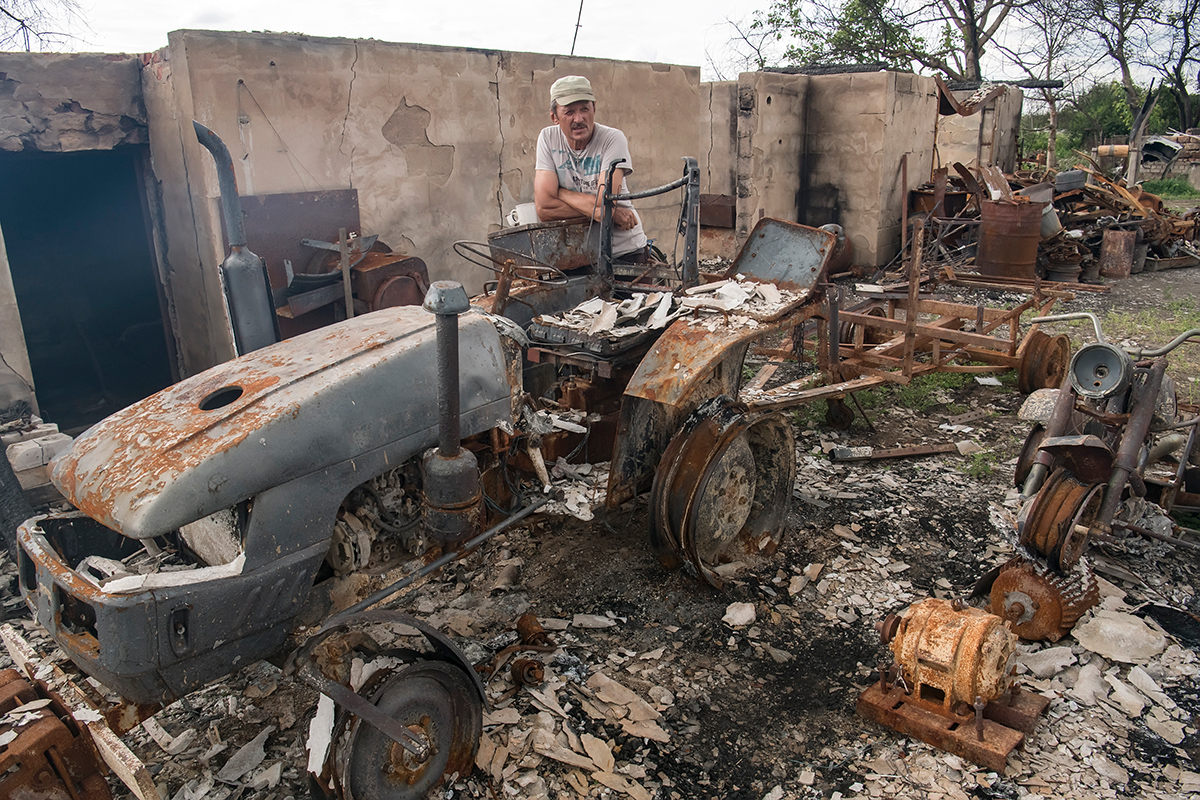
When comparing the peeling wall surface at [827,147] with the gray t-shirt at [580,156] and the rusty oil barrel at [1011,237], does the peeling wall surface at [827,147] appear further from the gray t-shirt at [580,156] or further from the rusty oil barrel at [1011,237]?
the gray t-shirt at [580,156]

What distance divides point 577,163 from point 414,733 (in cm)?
352

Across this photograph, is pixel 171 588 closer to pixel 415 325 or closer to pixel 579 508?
pixel 415 325

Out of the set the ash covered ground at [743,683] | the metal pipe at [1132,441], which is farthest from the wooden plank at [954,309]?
the metal pipe at [1132,441]

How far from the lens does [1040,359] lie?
19.3 feet

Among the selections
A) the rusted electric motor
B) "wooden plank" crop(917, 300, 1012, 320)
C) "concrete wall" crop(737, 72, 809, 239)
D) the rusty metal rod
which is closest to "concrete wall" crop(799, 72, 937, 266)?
"concrete wall" crop(737, 72, 809, 239)

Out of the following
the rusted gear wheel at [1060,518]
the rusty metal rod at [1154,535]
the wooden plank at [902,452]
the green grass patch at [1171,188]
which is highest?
the green grass patch at [1171,188]

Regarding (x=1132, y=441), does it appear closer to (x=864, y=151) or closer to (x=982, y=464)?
(x=982, y=464)

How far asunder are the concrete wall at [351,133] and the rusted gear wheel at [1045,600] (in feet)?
16.3

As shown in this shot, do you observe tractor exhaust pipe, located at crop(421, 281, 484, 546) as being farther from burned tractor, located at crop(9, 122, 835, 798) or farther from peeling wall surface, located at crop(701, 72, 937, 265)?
peeling wall surface, located at crop(701, 72, 937, 265)

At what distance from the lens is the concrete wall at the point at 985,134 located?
14.7 m

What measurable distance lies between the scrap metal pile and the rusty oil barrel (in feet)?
0.04

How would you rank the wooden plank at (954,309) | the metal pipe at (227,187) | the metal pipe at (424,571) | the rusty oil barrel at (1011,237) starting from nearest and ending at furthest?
the metal pipe at (424,571) → the metal pipe at (227,187) → the wooden plank at (954,309) → the rusty oil barrel at (1011,237)

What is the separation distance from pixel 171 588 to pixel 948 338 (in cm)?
523

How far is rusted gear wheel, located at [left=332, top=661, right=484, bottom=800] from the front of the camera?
7.60 feet
